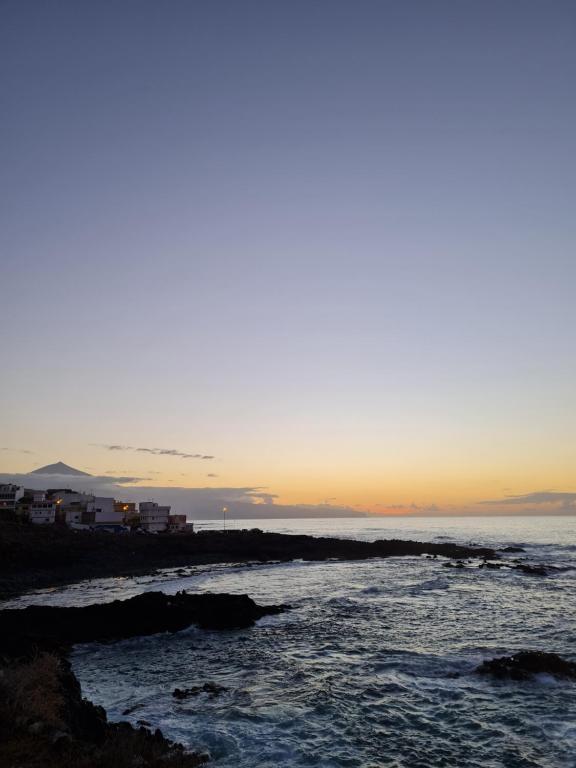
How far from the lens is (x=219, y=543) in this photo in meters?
95.8

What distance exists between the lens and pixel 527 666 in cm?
2072

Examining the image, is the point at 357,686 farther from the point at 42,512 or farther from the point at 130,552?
the point at 42,512

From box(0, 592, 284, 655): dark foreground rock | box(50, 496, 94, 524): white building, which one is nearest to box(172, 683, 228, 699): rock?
box(0, 592, 284, 655): dark foreground rock

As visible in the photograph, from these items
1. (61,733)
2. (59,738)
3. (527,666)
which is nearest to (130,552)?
(527,666)

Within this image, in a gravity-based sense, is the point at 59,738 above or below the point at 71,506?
above

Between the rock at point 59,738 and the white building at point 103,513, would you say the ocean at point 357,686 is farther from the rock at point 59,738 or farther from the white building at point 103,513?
the white building at point 103,513

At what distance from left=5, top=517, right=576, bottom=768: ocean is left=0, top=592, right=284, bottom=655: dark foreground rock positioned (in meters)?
1.17

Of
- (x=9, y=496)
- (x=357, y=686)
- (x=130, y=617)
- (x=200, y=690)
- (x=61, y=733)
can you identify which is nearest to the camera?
(x=61, y=733)

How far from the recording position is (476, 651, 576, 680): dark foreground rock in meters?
20.0

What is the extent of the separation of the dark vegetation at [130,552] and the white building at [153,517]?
3170cm

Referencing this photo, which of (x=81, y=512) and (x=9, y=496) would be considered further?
(x=81, y=512)

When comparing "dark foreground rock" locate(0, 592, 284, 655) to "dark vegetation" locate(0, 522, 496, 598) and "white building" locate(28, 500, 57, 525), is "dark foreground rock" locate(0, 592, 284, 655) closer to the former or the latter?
"dark vegetation" locate(0, 522, 496, 598)

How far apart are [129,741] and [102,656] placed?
13478 mm

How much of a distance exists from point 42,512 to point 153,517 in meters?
30.2
